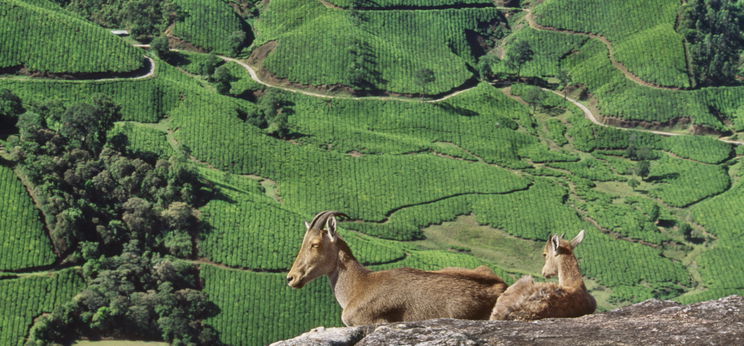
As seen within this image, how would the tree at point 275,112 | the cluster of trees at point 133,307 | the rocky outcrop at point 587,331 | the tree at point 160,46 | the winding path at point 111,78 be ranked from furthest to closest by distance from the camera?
the tree at point 160,46
the winding path at point 111,78
the tree at point 275,112
the cluster of trees at point 133,307
the rocky outcrop at point 587,331

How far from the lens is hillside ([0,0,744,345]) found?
10175 centimetres

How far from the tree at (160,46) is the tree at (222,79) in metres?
10.2

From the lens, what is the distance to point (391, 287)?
2436 centimetres

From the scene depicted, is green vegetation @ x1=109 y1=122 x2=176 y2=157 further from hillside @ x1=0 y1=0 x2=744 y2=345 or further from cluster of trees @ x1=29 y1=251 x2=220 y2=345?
cluster of trees @ x1=29 y1=251 x2=220 y2=345

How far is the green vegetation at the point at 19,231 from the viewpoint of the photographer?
100m

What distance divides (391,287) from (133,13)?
149403mm

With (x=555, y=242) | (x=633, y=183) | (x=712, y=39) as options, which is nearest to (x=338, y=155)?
(x=633, y=183)

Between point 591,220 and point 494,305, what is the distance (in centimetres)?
10638

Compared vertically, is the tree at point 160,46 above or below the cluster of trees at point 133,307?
above

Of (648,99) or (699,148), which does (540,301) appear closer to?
(699,148)

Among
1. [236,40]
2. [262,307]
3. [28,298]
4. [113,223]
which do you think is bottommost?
[28,298]

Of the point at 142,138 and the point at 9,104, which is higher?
the point at 9,104

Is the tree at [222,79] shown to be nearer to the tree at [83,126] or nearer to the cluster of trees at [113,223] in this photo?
the cluster of trees at [113,223]

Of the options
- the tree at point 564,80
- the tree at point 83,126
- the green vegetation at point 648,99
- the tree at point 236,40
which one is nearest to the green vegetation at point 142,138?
the tree at point 83,126
